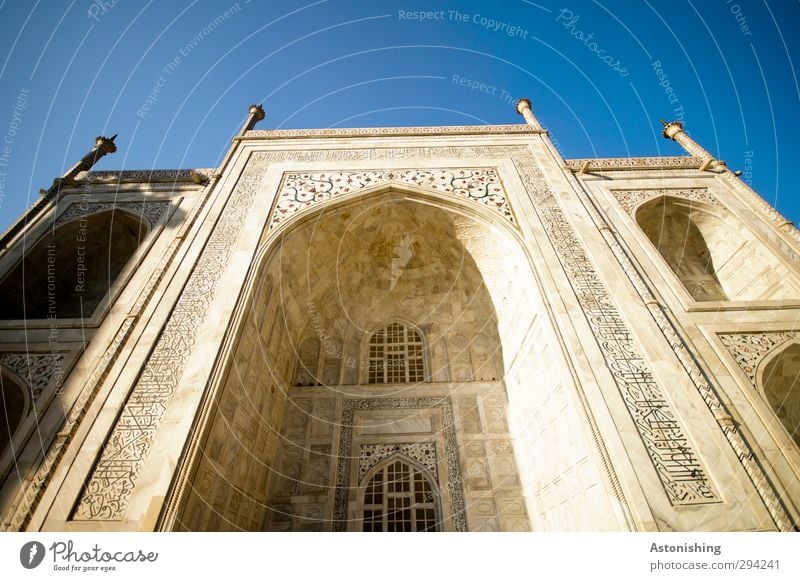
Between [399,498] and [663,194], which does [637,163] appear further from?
[399,498]

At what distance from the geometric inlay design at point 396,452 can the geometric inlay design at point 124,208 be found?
→ 5.69 metres

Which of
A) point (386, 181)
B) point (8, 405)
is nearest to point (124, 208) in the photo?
point (8, 405)

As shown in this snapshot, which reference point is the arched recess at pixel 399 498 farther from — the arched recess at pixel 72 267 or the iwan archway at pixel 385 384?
the arched recess at pixel 72 267

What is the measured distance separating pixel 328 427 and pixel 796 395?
688 centimetres

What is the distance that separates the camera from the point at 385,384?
7.40 metres

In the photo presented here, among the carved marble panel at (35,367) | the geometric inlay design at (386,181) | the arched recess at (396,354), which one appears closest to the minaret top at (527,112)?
the geometric inlay design at (386,181)

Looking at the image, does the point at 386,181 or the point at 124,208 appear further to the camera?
the point at 386,181

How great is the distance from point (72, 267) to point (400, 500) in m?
7.33

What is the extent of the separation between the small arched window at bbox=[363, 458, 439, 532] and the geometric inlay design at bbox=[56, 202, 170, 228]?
6141 mm

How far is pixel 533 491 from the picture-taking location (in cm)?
563

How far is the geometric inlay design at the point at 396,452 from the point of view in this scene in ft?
20.9

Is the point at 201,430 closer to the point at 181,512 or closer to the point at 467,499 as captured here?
the point at 181,512

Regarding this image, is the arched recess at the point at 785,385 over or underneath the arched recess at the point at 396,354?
underneath

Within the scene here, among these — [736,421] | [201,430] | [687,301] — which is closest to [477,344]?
[687,301]
